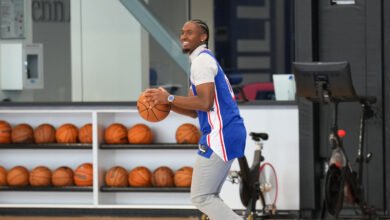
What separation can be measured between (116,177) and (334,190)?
216cm

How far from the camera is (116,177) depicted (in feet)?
30.9

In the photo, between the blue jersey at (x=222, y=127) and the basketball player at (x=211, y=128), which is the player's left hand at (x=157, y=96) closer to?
the basketball player at (x=211, y=128)

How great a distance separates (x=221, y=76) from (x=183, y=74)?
3362 millimetres

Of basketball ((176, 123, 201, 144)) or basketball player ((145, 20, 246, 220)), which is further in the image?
basketball ((176, 123, 201, 144))

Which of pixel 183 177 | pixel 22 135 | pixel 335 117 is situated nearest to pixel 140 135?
pixel 183 177

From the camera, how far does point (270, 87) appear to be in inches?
374

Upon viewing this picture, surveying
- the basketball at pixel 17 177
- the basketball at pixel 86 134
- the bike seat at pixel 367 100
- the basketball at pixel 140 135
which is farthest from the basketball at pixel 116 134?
the bike seat at pixel 367 100

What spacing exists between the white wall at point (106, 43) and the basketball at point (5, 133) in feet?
2.36

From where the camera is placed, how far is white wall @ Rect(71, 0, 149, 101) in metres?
9.78

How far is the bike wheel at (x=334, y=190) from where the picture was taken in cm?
830

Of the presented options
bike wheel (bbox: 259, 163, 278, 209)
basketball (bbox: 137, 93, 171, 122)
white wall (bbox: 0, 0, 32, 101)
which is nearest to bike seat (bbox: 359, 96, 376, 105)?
bike wheel (bbox: 259, 163, 278, 209)

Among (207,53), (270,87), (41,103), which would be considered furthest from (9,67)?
(207,53)

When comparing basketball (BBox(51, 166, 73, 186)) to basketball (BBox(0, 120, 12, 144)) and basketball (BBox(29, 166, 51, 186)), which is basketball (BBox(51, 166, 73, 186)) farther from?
basketball (BBox(0, 120, 12, 144))

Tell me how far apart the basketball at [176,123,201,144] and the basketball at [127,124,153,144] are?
284mm
